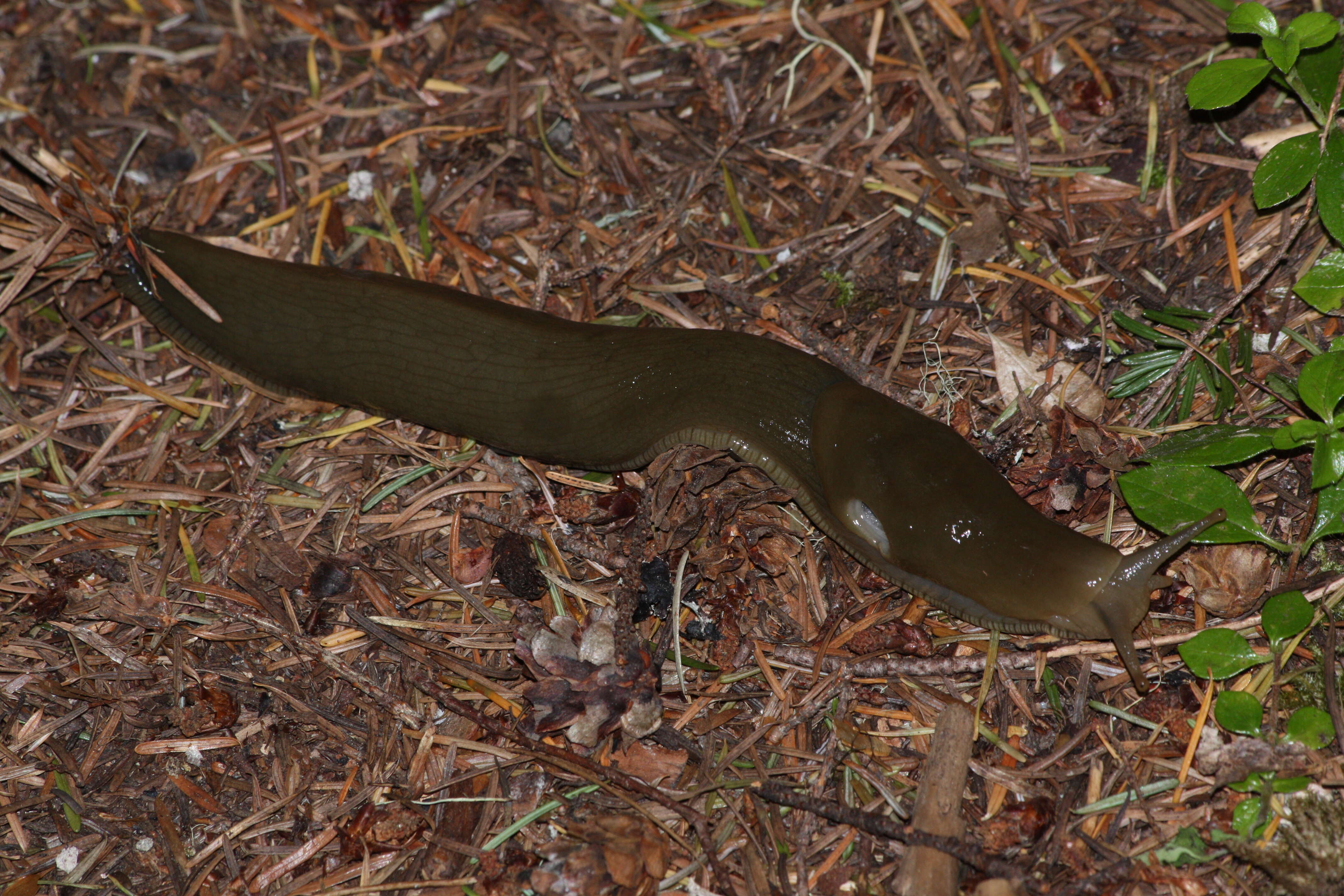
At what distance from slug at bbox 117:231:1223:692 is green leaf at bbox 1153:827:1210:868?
481mm

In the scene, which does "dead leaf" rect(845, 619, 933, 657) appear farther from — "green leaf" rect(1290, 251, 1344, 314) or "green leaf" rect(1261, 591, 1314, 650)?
"green leaf" rect(1290, 251, 1344, 314)

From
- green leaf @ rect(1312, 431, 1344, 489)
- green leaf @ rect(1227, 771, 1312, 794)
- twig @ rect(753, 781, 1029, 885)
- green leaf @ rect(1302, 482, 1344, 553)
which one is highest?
green leaf @ rect(1312, 431, 1344, 489)

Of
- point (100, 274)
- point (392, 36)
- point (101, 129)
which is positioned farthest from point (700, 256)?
point (101, 129)

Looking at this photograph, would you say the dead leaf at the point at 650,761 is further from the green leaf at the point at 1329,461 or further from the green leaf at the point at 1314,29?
the green leaf at the point at 1314,29

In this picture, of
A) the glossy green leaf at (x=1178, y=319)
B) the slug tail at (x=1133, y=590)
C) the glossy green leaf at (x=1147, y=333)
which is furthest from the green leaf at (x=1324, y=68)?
the slug tail at (x=1133, y=590)

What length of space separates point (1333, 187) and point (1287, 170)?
0.17m

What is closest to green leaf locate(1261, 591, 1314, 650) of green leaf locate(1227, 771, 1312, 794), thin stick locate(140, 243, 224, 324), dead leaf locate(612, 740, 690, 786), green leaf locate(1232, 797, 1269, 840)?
green leaf locate(1227, 771, 1312, 794)

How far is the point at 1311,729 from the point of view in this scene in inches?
112

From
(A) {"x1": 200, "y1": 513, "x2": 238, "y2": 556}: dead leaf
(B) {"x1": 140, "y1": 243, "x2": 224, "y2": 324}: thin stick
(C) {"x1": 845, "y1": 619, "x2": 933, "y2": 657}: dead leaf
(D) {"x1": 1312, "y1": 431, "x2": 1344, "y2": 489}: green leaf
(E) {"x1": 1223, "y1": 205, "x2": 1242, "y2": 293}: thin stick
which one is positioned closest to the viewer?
(D) {"x1": 1312, "y1": 431, "x2": 1344, "y2": 489}: green leaf

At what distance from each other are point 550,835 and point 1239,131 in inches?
164

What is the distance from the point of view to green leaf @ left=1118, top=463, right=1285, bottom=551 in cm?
314

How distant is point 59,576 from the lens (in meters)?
3.82

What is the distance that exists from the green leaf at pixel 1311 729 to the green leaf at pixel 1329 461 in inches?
29.7

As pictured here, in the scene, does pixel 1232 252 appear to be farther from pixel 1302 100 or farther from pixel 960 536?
pixel 960 536
